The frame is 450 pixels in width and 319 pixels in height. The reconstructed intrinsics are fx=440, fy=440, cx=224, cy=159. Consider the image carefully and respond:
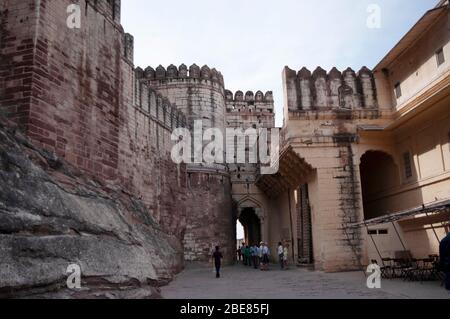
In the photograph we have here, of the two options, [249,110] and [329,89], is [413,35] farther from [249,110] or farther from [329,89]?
[249,110]

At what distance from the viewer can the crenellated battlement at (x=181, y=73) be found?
23750 mm

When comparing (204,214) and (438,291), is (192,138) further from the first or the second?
(438,291)

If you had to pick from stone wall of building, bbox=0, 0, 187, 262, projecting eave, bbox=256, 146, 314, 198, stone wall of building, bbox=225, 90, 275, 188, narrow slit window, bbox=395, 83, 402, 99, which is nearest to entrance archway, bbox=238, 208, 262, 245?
stone wall of building, bbox=225, 90, 275, 188

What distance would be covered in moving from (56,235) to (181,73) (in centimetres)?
1946

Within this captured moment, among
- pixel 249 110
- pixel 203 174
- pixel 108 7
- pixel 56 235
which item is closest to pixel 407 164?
pixel 108 7

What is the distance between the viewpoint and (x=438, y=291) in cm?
834

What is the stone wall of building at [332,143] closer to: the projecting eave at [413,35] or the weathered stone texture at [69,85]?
the projecting eave at [413,35]

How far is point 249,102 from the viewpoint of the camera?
3042 cm

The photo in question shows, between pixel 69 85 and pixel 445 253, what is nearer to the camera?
pixel 445 253

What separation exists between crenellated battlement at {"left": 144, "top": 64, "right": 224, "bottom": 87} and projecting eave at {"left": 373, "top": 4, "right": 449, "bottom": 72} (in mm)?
10825

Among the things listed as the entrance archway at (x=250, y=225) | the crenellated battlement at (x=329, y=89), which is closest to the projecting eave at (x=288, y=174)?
the crenellated battlement at (x=329, y=89)

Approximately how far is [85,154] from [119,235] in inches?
82.3

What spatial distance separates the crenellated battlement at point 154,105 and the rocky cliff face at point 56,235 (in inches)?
309

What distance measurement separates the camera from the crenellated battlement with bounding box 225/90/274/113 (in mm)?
30000
